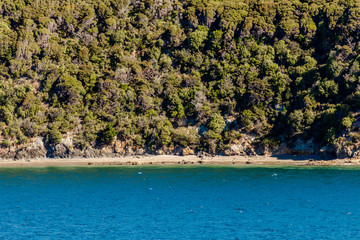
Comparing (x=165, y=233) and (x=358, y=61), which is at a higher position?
(x=358, y=61)

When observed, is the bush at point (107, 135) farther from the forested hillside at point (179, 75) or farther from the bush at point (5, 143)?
the bush at point (5, 143)

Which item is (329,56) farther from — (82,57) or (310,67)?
(82,57)

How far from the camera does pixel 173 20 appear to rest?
143 meters

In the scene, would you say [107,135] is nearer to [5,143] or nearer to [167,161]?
[167,161]

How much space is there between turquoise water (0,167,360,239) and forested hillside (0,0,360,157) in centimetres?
1686

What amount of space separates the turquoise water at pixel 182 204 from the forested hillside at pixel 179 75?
16.9 m

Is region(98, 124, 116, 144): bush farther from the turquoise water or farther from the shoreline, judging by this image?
the turquoise water

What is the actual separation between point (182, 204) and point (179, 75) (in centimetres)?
6972

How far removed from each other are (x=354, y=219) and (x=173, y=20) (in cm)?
9964

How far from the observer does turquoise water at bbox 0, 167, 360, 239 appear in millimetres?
51375

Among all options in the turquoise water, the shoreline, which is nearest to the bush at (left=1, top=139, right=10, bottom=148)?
the shoreline

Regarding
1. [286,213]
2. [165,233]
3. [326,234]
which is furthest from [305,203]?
[165,233]

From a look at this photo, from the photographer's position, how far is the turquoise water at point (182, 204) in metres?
51.4

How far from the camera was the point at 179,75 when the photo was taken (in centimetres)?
13088
